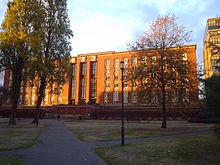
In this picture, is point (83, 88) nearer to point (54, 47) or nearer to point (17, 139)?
point (54, 47)

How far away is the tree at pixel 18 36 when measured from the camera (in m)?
25.2

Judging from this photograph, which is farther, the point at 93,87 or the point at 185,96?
the point at 93,87

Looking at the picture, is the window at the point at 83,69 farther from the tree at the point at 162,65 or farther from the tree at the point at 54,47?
the tree at the point at 162,65

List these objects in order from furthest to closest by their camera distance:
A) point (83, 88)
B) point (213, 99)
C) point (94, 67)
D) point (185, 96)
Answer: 1. point (94, 67)
2. point (83, 88)
3. point (185, 96)
4. point (213, 99)

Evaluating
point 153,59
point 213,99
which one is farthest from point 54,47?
point 213,99

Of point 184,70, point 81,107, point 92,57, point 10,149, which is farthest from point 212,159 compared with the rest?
point 92,57

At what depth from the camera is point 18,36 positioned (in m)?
25.4

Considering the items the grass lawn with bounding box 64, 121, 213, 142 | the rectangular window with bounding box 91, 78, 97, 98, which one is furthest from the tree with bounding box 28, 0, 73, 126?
the rectangular window with bounding box 91, 78, 97, 98

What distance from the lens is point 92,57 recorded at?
235 feet

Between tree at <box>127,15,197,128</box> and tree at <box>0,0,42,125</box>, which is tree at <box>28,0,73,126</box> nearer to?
tree at <box>0,0,42,125</box>

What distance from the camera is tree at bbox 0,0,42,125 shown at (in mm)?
25172

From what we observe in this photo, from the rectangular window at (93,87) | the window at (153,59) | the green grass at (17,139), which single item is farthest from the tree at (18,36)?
the rectangular window at (93,87)

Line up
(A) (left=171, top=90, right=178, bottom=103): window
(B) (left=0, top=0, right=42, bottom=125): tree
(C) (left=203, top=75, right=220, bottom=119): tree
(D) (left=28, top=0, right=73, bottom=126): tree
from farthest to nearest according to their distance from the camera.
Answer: (D) (left=28, top=0, right=73, bottom=126): tree < (B) (left=0, top=0, right=42, bottom=125): tree < (A) (left=171, top=90, right=178, bottom=103): window < (C) (left=203, top=75, right=220, bottom=119): tree

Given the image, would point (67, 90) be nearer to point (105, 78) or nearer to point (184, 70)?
point (105, 78)
